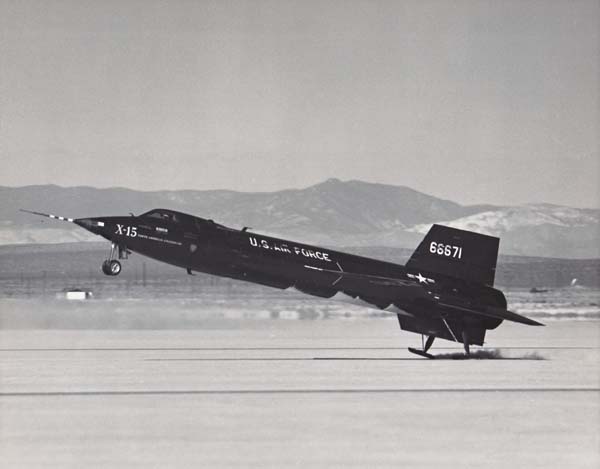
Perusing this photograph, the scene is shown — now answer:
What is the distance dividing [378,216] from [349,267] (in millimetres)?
24768

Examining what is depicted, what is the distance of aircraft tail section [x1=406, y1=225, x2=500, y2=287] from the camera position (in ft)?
86.4

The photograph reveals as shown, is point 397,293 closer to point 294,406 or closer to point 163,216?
point 163,216

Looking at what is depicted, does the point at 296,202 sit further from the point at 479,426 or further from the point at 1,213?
the point at 479,426

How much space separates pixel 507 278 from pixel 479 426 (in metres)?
38.9

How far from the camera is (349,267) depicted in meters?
25.9

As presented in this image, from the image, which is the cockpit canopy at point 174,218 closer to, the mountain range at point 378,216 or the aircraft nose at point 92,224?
the aircraft nose at point 92,224

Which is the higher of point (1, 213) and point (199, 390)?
point (1, 213)

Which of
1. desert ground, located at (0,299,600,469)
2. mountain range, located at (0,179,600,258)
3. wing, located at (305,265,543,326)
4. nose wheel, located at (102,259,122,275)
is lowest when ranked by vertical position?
desert ground, located at (0,299,600,469)

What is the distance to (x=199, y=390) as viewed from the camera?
62.4 ft

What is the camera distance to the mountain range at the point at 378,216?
154ft

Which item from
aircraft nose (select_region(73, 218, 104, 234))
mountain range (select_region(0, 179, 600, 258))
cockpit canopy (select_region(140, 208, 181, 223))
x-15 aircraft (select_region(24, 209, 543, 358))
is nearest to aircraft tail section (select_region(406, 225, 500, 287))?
x-15 aircraft (select_region(24, 209, 543, 358))

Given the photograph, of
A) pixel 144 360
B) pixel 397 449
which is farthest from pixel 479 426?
pixel 144 360

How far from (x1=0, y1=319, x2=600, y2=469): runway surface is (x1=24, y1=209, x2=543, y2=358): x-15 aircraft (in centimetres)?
143

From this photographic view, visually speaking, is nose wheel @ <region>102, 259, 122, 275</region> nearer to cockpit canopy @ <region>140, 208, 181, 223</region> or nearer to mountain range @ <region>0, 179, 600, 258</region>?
cockpit canopy @ <region>140, 208, 181, 223</region>
